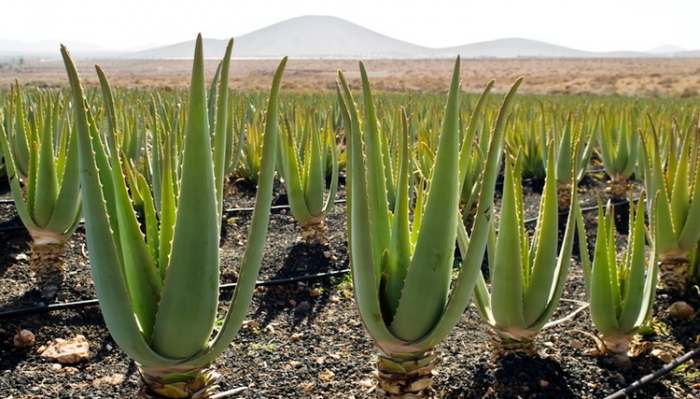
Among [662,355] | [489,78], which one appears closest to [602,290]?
[662,355]

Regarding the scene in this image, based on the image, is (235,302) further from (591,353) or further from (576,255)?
(576,255)

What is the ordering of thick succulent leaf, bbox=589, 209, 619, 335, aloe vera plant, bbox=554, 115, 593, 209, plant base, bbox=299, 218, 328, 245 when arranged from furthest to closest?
aloe vera plant, bbox=554, 115, 593, 209
plant base, bbox=299, 218, 328, 245
thick succulent leaf, bbox=589, 209, 619, 335

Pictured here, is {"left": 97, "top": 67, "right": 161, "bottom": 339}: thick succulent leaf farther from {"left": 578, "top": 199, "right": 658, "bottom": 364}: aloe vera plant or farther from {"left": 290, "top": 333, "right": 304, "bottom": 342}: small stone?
{"left": 578, "top": 199, "right": 658, "bottom": 364}: aloe vera plant

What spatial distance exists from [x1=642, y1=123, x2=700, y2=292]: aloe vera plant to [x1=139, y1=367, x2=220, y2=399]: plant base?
7.01 ft

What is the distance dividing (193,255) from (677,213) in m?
2.46

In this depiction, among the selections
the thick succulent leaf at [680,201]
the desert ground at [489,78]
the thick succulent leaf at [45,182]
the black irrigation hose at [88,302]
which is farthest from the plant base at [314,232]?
the thick succulent leaf at [680,201]

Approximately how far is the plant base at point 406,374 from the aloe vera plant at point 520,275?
2.05 feet

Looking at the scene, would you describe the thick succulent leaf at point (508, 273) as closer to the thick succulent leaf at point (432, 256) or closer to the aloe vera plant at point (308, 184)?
the thick succulent leaf at point (432, 256)

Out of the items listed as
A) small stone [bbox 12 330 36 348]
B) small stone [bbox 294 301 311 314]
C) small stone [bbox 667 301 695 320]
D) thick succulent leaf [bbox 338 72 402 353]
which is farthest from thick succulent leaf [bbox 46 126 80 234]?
small stone [bbox 667 301 695 320]

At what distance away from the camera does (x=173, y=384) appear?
1199mm

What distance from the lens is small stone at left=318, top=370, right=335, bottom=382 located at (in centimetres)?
224

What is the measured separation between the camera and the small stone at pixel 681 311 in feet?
8.64

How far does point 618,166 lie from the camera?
15.9 feet

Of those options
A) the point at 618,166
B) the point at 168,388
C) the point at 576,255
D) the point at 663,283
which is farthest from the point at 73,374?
the point at 618,166
